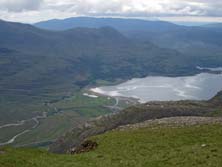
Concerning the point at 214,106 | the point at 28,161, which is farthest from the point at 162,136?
the point at 214,106

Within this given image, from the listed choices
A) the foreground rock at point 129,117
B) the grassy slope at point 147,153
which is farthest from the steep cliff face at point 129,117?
the grassy slope at point 147,153

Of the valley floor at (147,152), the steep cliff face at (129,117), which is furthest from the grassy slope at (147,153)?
the steep cliff face at (129,117)

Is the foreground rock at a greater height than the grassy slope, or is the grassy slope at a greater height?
the grassy slope

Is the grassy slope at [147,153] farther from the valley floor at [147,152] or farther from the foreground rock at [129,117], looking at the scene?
the foreground rock at [129,117]

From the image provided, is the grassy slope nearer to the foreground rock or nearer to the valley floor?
the valley floor

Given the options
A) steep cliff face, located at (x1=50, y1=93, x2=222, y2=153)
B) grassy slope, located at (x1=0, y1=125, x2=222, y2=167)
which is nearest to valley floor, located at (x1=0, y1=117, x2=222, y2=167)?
grassy slope, located at (x1=0, y1=125, x2=222, y2=167)

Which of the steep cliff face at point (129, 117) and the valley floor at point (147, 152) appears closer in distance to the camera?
the valley floor at point (147, 152)

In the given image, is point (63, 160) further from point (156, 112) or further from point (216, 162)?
point (156, 112)

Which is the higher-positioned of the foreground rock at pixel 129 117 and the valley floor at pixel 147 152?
the valley floor at pixel 147 152
